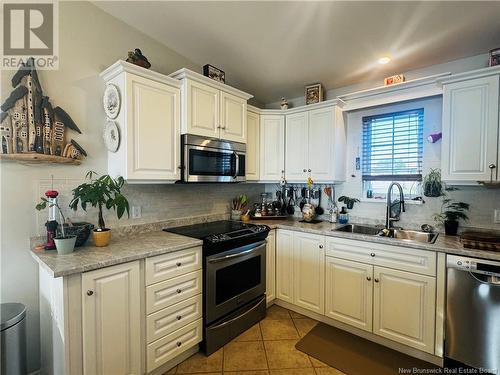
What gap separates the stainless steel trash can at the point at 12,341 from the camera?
135 cm

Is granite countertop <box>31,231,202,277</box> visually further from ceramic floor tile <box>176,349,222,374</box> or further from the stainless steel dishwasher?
the stainless steel dishwasher

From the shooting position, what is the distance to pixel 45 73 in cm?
174

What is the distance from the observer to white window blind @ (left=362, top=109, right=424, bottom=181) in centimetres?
257

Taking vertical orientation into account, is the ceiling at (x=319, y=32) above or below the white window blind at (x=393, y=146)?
above

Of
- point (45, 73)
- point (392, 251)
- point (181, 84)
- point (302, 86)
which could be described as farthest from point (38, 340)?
point (302, 86)

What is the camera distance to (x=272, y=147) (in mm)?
3211

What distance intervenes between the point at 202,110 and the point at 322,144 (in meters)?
1.44

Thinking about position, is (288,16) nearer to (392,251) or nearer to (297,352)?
(392,251)

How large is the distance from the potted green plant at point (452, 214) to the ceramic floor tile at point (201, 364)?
7.60 feet

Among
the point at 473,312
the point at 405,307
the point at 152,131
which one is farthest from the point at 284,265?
the point at 152,131

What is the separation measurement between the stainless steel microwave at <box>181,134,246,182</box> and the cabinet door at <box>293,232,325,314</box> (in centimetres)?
97

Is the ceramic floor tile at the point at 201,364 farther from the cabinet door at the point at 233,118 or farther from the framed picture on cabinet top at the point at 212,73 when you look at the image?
the framed picture on cabinet top at the point at 212,73

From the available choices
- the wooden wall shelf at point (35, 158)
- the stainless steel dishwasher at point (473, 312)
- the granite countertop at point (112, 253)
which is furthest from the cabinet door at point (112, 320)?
the stainless steel dishwasher at point (473, 312)

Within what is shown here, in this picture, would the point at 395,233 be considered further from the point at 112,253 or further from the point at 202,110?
the point at 112,253
